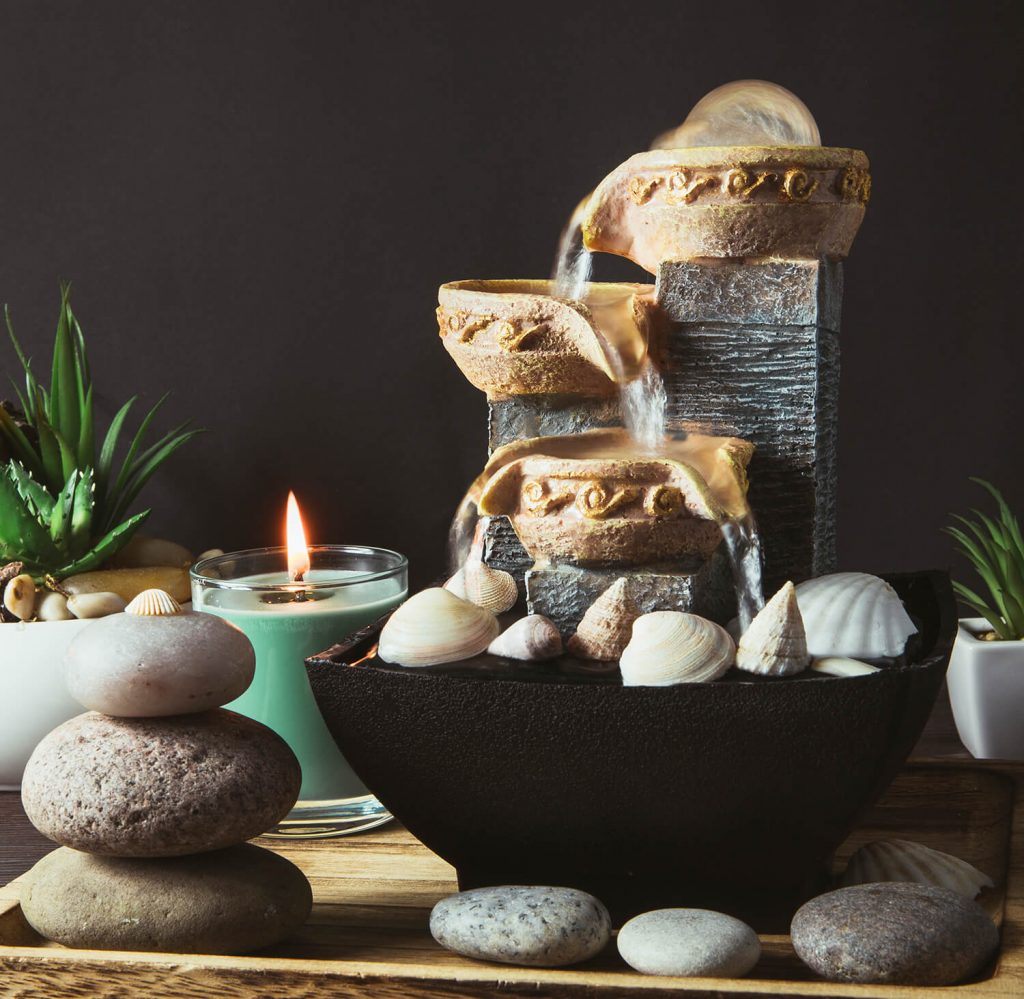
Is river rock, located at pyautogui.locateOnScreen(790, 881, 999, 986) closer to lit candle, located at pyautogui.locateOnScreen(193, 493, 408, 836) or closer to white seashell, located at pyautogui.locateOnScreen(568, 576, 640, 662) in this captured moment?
white seashell, located at pyautogui.locateOnScreen(568, 576, 640, 662)

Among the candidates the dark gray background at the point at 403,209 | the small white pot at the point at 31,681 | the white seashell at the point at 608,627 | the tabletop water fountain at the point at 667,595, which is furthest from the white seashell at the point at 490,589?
the dark gray background at the point at 403,209

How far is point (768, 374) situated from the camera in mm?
982

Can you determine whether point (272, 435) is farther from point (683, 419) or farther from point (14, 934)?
point (14, 934)

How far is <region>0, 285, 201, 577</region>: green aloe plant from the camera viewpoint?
50.5 inches

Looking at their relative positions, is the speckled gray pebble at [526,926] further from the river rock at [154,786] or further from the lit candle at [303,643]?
the lit candle at [303,643]

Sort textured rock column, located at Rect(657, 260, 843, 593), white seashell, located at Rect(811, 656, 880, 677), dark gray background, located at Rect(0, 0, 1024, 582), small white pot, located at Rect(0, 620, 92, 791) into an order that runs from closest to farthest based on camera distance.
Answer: white seashell, located at Rect(811, 656, 880, 677) < textured rock column, located at Rect(657, 260, 843, 593) < small white pot, located at Rect(0, 620, 92, 791) < dark gray background, located at Rect(0, 0, 1024, 582)

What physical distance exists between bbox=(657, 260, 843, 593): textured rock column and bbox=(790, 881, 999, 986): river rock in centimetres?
27

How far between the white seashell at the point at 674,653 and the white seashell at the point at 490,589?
162 millimetres

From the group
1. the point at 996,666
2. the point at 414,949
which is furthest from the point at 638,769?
the point at 996,666

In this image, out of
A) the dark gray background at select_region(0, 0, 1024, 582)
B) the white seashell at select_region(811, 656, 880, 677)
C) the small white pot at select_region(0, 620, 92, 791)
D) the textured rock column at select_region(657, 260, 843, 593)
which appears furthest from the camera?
the dark gray background at select_region(0, 0, 1024, 582)

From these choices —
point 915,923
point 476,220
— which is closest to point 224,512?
point 476,220

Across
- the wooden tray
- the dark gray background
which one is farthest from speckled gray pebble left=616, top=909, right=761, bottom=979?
the dark gray background

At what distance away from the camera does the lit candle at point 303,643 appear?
40.3 inches

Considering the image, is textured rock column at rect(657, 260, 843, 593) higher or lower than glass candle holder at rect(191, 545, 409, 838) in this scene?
higher
